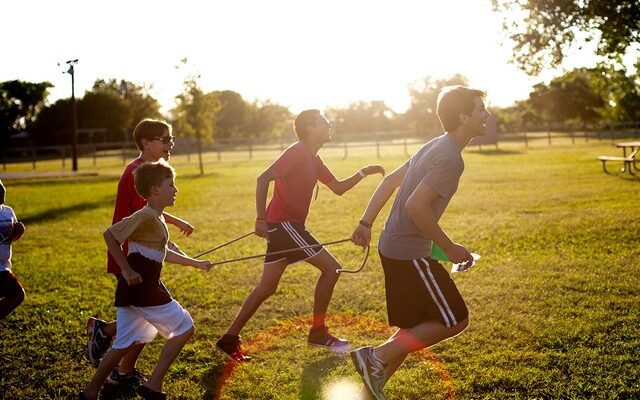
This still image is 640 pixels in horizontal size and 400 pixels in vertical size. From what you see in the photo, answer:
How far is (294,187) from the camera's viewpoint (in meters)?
5.59

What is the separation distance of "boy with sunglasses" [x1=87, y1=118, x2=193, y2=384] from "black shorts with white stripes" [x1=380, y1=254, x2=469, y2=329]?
65.4 inches

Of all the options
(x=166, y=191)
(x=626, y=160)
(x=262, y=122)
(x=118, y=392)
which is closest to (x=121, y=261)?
(x=166, y=191)

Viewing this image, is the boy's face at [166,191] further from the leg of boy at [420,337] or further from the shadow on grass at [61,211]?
the shadow on grass at [61,211]

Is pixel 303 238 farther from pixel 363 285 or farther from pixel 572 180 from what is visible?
pixel 572 180

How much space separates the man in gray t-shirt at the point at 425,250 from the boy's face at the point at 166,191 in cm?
139

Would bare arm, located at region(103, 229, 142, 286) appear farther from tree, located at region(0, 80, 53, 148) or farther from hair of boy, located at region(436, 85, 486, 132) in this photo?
tree, located at region(0, 80, 53, 148)

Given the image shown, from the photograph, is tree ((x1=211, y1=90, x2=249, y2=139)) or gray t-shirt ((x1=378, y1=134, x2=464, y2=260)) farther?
tree ((x1=211, y1=90, x2=249, y2=139))

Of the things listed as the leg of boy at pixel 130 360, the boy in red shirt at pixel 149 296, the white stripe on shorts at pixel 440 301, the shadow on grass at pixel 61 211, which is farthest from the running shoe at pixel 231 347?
the shadow on grass at pixel 61 211

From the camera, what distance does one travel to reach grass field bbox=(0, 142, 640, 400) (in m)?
4.71

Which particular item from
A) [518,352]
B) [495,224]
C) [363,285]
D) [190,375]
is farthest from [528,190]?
[190,375]

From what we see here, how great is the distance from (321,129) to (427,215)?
2072mm

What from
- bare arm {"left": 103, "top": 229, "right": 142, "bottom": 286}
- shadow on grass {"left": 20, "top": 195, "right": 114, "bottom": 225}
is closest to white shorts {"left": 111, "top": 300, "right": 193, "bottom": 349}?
bare arm {"left": 103, "top": 229, "right": 142, "bottom": 286}

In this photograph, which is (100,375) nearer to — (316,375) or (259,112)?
(316,375)

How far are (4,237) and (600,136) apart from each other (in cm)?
5935
